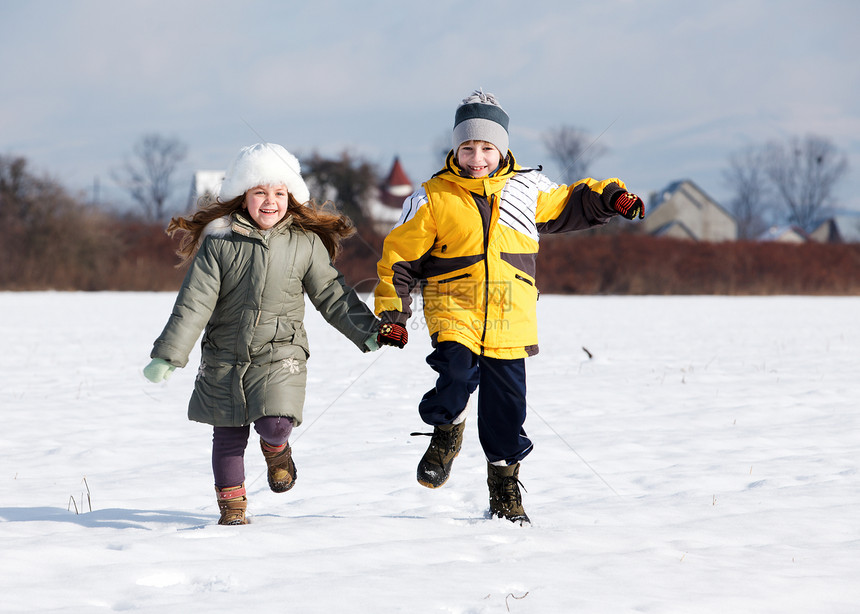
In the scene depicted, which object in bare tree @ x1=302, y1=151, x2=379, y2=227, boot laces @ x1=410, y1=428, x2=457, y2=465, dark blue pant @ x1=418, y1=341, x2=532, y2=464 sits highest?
bare tree @ x1=302, y1=151, x2=379, y2=227

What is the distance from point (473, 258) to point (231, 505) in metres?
1.40

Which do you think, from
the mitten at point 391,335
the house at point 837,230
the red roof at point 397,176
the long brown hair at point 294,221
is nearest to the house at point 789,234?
the house at point 837,230

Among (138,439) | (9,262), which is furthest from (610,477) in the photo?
(9,262)

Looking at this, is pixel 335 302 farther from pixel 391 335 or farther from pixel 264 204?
pixel 264 204

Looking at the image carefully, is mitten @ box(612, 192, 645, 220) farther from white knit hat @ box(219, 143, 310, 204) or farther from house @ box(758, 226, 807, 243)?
house @ box(758, 226, 807, 243)

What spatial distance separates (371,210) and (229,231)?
92.0 feet

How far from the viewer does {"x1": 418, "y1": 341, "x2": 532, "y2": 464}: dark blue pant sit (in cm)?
345

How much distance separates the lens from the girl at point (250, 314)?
325cm

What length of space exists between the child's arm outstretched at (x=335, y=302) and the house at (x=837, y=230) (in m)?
71.1

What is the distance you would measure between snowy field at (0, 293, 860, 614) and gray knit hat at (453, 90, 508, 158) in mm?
1644

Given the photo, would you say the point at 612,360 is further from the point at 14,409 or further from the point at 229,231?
the point at 229,231

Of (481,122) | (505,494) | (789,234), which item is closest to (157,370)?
(505,494)

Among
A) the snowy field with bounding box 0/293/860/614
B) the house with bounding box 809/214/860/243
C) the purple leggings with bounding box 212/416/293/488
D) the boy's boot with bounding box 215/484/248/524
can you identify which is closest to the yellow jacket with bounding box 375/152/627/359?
the purple leggings with bounding box 212/416/293/488

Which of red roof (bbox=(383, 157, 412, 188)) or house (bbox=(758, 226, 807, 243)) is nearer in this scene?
house (bbox=(758, 226, 807, 243))
